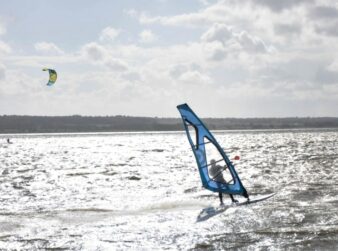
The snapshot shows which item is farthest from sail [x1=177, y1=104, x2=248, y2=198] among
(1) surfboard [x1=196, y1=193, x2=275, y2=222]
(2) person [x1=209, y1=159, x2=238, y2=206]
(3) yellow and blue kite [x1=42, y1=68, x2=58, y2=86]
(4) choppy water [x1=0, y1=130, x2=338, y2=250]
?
(3) yellow and blue kite [x1=42, y1=68, x2=58, y2=86]

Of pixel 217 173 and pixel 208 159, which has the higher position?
pixel 208 159

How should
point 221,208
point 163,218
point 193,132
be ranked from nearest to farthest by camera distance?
point 163,218, point 221,208, point 193,132

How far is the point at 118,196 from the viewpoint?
20047 mm

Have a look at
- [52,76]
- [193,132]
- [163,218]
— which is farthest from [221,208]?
[52,76]

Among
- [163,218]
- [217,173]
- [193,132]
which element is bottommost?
[163,218]

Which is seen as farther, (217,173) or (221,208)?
(217,173)

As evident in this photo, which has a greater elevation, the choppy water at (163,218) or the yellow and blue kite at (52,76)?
the yellow and blue kite at (52,76)

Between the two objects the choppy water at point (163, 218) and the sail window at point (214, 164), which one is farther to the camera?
the sail window at point (214, 164)

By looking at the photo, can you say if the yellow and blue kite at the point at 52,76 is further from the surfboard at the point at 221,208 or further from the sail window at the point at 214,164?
the surfboard at the point at 221,208

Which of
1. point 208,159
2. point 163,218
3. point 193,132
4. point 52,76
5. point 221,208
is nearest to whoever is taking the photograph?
point 163,218

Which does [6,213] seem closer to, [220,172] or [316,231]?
[220,172]

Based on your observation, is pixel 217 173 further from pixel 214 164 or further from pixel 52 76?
pixel 52 76

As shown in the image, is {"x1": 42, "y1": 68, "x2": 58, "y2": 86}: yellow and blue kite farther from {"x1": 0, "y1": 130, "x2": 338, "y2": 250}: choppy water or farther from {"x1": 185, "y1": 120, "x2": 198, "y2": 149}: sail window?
{"x1": 185, "y1": 120, "x2": 198, "y2": 149}: sail window

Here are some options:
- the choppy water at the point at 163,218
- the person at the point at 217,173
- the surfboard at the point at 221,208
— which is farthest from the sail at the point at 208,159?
the choppy water at the point at 163,218
